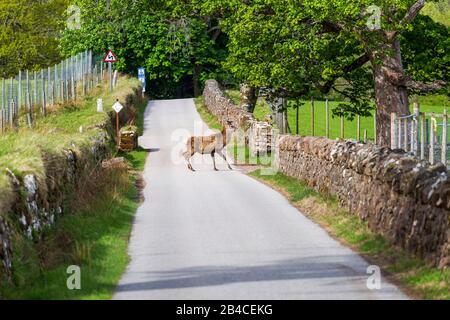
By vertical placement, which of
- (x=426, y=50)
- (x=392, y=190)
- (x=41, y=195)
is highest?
(x=426, y=50)

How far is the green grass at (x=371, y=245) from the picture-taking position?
505 inches

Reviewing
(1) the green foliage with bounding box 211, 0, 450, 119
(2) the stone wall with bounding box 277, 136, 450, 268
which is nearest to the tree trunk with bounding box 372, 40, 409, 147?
(1) the green foliage with bounding box 211, 0, 450, 119

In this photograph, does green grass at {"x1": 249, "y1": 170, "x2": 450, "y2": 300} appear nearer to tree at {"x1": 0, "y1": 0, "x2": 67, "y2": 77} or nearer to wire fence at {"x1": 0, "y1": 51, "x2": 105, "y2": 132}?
wire fence at {"x1": 0, "y1": 51, "x2": 105, "y2": 132}

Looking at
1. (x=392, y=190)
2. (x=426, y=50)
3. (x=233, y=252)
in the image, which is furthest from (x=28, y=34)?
(x=233, y=252)

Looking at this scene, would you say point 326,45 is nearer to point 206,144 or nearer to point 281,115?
point 206,144

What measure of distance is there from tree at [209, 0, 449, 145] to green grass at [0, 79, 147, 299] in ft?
44.6

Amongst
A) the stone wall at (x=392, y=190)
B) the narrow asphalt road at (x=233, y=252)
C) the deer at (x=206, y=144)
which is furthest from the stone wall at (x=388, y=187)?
the deer at (x=206, y=144)

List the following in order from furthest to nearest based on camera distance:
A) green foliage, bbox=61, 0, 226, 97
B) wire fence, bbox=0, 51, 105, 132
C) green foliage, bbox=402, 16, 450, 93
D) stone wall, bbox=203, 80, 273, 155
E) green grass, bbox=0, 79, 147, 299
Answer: green foliage, bbox=61, 0, 226, 97, wire fence, bbox=0, 51, 105, 132, green foliage, bbox=402, 16, 450, 93, stone wall, bbox=203, 80, 273, 155, green grass, bbox=0, 79, 147, 299

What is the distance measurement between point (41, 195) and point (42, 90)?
32.7m

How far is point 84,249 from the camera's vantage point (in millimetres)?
14898

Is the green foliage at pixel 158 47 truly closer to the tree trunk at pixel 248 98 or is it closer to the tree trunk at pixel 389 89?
the tree trunk at pixel 248 98

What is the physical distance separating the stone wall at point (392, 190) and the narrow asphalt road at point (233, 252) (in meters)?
0.94

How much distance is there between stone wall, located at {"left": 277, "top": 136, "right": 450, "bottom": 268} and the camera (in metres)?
13.9
